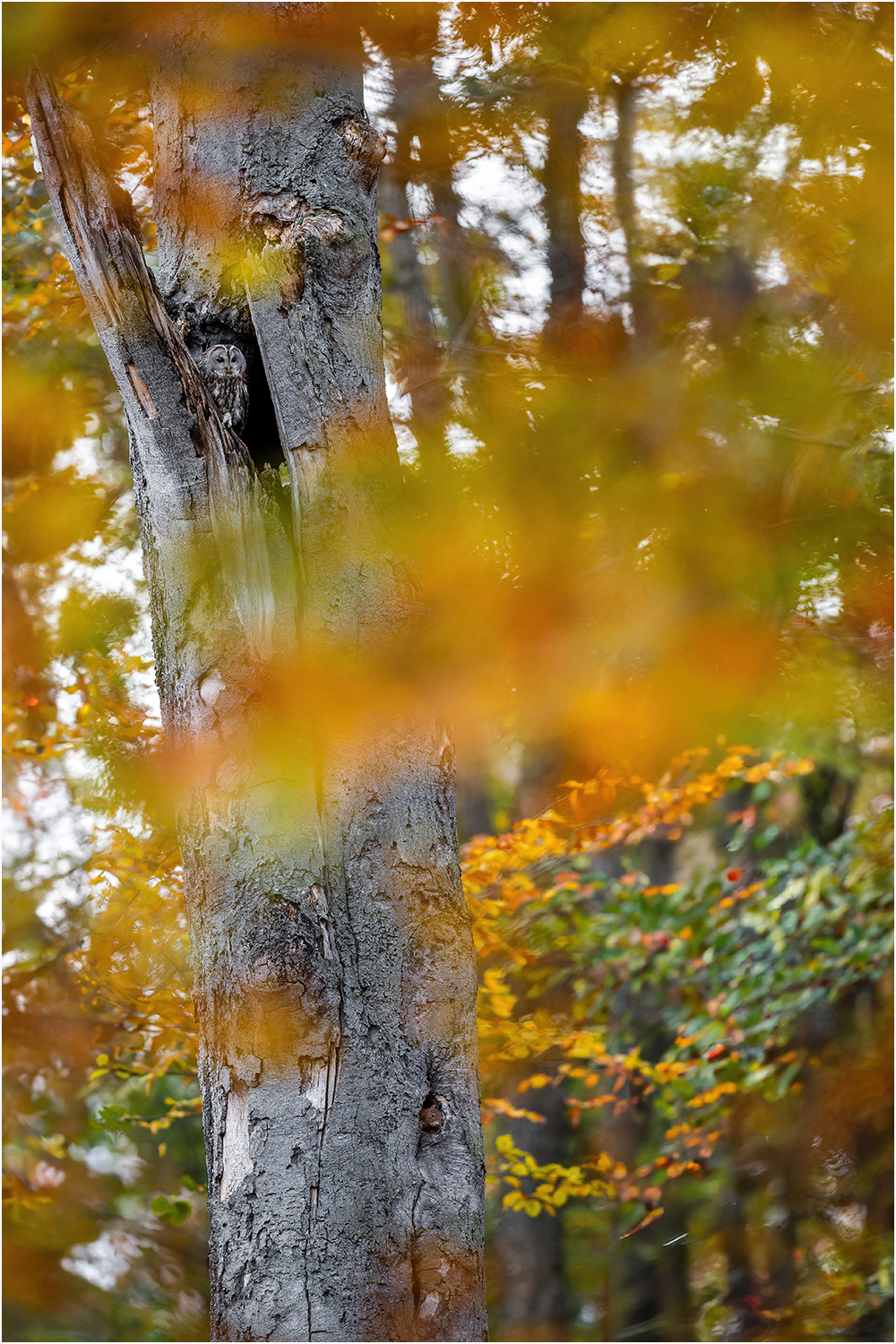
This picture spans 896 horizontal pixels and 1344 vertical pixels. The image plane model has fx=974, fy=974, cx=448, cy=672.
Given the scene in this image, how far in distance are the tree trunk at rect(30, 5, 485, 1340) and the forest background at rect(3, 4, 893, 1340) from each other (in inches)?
10.1

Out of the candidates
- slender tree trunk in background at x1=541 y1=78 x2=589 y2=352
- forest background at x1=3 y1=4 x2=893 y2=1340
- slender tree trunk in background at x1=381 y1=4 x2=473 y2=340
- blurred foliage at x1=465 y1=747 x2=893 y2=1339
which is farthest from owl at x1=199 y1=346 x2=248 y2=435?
blurred foliage at x1=465 y1=747 x2=893 y2=1339

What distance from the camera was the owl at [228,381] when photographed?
1.83m

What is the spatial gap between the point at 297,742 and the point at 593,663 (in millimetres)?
650

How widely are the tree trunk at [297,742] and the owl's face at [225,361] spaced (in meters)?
0.03

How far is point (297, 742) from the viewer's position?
1.58 meters

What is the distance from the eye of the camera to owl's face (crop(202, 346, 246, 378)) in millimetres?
1844

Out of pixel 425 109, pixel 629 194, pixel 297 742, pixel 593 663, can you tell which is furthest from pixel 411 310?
pixel 593 663

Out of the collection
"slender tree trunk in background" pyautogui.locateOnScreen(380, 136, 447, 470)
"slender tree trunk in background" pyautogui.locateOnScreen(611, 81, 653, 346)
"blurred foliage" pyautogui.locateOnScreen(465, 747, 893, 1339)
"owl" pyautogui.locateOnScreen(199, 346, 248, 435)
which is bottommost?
"blurred foliage" pyautogui.locateOnScreen(465, 747, 893, 1339)

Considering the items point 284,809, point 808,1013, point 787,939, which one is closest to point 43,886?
point 284,809

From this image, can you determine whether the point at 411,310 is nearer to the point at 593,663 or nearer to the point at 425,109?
the point at 425,109

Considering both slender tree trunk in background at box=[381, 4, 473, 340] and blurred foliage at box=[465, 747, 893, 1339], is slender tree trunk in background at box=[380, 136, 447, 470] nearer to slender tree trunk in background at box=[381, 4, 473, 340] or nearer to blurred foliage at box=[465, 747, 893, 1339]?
slender tree trunk in background at box=[381, 4, 473, 340]

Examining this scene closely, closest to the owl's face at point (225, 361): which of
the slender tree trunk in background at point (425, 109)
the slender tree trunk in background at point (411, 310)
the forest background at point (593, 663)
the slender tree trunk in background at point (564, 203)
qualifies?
the forest background at point (593, 663)

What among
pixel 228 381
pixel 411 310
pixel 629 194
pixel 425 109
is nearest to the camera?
pixel 228 381

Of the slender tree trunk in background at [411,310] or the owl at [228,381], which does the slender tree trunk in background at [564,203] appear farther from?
the owl at [228,381]
